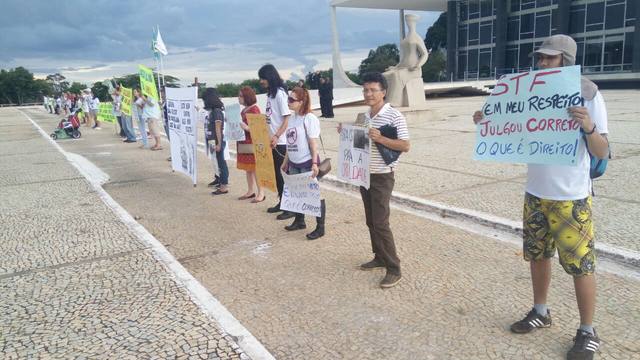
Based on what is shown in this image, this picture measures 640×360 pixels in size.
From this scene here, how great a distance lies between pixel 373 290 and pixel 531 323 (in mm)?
1241

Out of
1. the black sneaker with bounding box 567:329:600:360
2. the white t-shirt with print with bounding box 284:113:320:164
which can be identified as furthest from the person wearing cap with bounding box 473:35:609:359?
the white t-shirt with print with bounding box 284:113:320:164

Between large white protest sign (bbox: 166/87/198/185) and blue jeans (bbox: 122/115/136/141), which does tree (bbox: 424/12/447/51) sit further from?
large white protest sign (bbox: 166/87/198/185)

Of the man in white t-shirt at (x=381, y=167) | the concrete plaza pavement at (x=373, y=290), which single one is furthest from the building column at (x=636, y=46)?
the man in white t-shirt at (x=381, y=167)

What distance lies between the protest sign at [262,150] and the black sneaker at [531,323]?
3.61 metres

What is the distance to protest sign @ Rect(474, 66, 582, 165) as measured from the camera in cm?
272

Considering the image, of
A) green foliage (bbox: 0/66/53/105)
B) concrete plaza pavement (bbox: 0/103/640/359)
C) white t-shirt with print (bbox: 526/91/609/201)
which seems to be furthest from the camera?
green foliage (bbox: 0/66/53/105)

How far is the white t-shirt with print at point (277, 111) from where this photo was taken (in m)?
5.91

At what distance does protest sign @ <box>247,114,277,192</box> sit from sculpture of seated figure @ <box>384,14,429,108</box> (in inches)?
640

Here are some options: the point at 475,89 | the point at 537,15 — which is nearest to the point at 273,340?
the point at 475,89

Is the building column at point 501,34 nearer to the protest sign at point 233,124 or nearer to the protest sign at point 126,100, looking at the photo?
the protest sign at point 126,100

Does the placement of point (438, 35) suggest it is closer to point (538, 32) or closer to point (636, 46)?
point (538, 32)

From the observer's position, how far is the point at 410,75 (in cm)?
2239

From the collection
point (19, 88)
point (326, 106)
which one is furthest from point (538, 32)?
point (19, 88)

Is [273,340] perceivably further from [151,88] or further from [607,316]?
[151,88]
